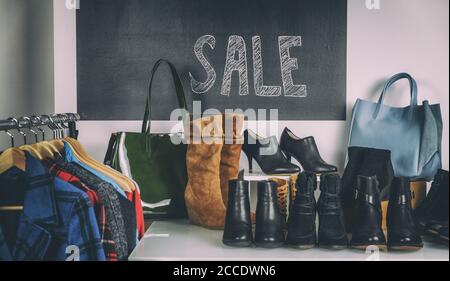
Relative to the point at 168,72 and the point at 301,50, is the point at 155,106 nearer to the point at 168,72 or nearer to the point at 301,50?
the point at 168,72

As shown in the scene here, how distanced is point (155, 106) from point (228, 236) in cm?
79

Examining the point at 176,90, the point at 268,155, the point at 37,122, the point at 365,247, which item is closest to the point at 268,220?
the point at 365,247

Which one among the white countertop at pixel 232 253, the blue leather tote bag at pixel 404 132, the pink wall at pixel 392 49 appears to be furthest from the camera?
the pink wall at pixel 392 49

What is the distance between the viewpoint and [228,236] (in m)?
1.32

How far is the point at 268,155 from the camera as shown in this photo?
1750 mm

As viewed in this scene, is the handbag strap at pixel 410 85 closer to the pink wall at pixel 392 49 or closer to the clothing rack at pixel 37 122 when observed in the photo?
the pink wall at pixel 392 49

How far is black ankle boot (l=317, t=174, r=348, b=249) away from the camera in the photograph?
1.27 metres

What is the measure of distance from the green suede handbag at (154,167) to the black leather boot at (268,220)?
48cm

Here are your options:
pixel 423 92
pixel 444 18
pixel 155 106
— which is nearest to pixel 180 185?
pixel 155 106

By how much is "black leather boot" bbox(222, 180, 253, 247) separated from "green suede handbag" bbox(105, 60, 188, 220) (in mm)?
433

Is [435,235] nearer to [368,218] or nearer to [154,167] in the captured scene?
[368,218]

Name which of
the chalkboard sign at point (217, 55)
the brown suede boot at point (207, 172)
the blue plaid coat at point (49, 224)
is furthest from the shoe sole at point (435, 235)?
the blue plaid coat at point (49, 224)

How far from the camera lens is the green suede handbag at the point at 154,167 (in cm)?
173

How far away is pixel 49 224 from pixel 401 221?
2.54ft
